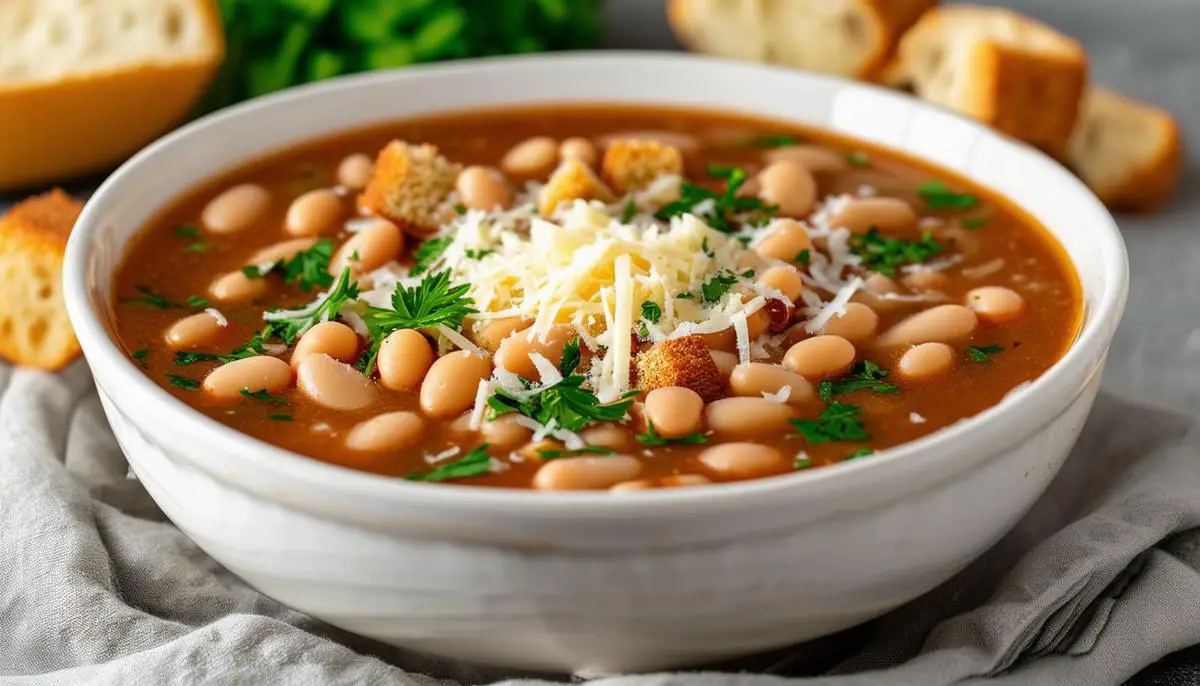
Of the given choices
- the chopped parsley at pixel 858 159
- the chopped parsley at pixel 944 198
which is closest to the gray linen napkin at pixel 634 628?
the chopped parsley at pixel 944 198

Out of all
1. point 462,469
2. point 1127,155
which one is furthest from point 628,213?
point 1127,155

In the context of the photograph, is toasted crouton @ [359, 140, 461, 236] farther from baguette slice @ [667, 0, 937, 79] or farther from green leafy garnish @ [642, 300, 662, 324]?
baguette slice @ [667, 0, 937, 79]

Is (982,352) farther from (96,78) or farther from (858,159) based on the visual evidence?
(96,78)

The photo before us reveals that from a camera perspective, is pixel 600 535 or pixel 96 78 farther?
pixel 96 78

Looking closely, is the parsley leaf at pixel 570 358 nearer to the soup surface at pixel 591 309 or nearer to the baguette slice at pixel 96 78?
the soup surface at pixel 591 309

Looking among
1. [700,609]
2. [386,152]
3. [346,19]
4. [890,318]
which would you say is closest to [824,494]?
[700,609]
